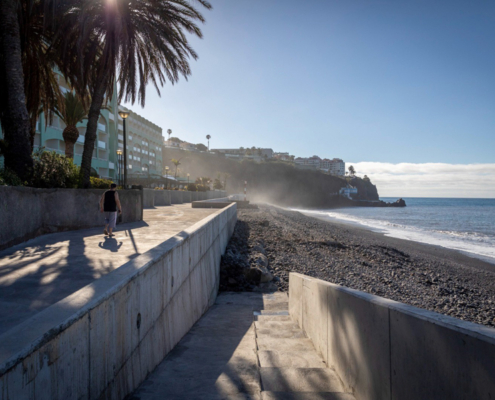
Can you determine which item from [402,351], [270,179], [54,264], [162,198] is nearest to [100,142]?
[162,198]

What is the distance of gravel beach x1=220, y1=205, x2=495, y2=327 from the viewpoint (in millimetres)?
10680

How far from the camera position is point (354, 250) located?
18.1 metres

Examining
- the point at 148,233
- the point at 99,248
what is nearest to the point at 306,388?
the point at 99,248

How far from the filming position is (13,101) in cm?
989

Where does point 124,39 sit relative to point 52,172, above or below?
above

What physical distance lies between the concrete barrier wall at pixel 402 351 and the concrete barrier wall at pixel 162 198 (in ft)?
76.0

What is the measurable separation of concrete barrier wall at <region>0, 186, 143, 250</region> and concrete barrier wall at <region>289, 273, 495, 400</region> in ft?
20.2

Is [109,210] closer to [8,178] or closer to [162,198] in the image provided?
[8,178]

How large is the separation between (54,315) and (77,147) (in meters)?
45.9

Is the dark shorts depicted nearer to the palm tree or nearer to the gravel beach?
the gravel beach

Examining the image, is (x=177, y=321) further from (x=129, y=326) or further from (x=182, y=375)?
(x=129, y=326)

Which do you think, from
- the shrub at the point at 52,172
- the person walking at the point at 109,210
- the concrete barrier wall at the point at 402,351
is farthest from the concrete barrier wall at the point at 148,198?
the concrete barrier wall at the point at 402,351

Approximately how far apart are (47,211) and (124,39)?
6.56 m

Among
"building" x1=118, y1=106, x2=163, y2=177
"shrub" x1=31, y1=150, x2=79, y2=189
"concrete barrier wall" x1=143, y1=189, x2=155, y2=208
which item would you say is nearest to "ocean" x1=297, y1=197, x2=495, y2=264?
"concrete barrier wall" x1=143, y1=189, x2=155, y2=208
